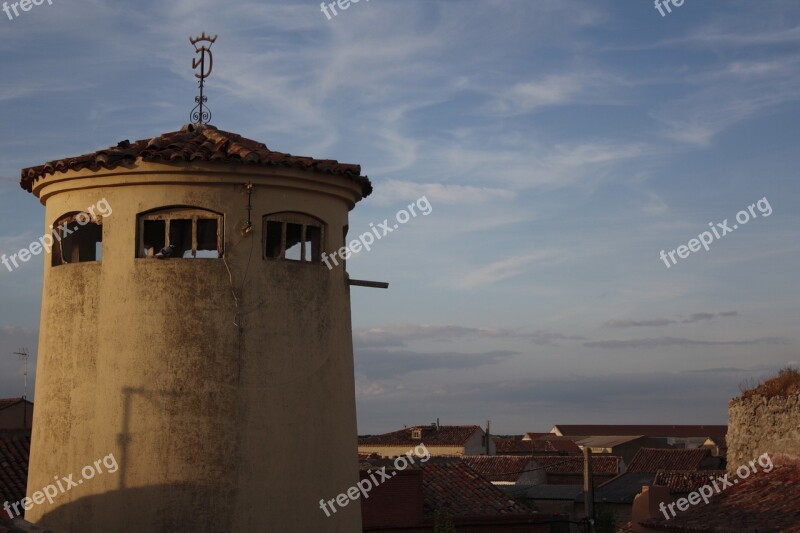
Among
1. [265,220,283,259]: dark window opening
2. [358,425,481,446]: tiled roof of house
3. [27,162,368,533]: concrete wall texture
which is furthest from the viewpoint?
[358,425,481,446]: tiled roof of house

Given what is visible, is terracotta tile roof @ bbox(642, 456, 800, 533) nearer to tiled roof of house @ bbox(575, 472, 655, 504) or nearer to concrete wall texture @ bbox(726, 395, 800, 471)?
concrete wall texture @ bbox(726, 395, 800, 471)

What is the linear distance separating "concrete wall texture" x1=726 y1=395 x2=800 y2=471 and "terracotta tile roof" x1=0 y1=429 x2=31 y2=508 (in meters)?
14.3

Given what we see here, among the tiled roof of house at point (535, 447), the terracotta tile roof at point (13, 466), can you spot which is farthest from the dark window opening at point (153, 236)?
the tiled roof of house at point (535, 447)

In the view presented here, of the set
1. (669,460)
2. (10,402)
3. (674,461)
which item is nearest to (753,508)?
(10,402)

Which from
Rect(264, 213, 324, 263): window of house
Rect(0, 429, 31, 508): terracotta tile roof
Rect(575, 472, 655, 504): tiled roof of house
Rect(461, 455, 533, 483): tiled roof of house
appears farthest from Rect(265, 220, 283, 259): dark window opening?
Rect(461, 455, 533, 483): tiled roof of house

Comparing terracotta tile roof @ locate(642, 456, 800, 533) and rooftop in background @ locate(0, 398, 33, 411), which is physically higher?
rooftop in background @ locate(0, 398, 33, 411)

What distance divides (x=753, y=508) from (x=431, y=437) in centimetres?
5592

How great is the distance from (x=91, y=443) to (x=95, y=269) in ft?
6.63

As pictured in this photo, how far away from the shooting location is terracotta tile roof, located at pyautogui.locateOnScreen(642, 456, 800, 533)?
45.0ft

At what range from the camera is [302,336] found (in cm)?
1153

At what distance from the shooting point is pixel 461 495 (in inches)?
1183

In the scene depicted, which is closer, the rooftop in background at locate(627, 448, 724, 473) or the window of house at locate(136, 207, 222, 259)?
the window of house at locate(136, 207, 222, 259)

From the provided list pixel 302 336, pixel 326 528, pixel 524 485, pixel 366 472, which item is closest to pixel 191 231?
pixel 302 336

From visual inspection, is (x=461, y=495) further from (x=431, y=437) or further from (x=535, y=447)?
(x=535, y=447)
